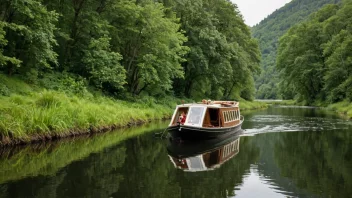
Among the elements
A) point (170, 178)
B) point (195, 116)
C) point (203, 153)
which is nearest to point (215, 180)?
point (170, 178)

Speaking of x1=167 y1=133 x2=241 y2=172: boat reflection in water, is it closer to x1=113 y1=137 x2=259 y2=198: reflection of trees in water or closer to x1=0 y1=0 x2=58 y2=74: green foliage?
x1=113 y1=137 x2=259 y2=198: reflection of trees in water

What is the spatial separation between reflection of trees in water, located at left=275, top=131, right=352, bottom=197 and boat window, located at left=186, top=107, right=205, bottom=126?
16.3 ft

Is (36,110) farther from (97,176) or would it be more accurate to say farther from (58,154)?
(97,176)

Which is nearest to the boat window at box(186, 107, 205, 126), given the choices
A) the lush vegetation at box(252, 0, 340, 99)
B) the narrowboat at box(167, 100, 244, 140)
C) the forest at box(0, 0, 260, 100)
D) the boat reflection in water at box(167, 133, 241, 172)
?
the narrowboat at box(167, 100, 244, 140)

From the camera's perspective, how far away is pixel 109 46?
1275 inches

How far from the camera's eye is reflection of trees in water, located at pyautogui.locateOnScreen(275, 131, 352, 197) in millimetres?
10602

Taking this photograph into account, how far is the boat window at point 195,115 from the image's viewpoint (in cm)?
2081

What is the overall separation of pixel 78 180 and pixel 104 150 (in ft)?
17.6

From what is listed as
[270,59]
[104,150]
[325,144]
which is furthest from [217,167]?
[270,59]

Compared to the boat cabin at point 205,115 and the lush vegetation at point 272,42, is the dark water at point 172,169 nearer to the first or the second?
the boat cabin at point 205,115

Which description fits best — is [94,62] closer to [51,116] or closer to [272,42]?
[51,116]

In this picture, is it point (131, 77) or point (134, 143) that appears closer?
point (134, 143)

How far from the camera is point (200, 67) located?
4372 cm

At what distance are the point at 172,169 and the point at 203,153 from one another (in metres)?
4.24
